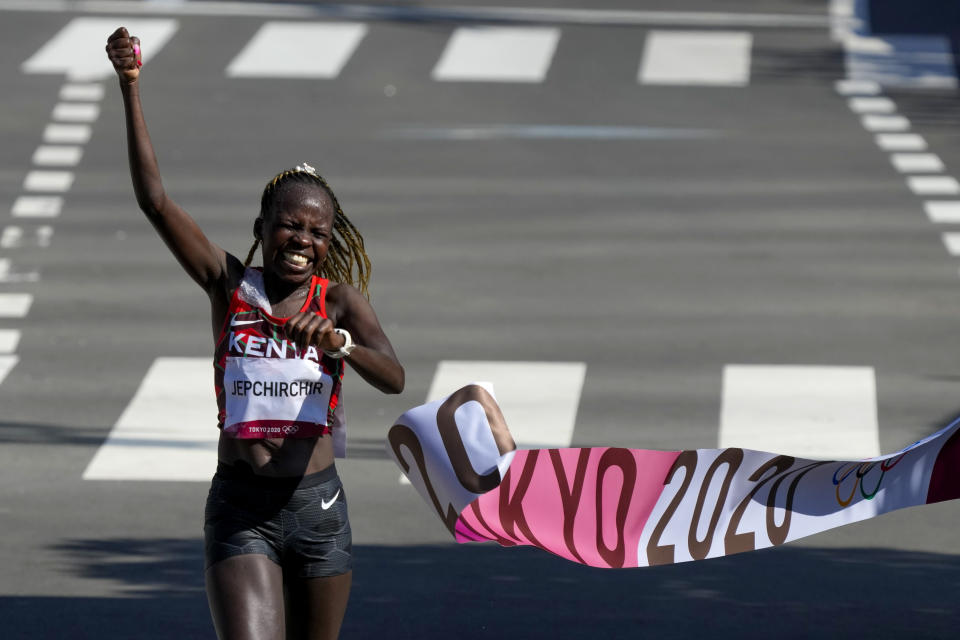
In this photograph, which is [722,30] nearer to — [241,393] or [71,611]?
[71,611]

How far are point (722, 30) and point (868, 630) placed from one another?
19056mm

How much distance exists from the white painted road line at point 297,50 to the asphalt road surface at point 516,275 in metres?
0.15

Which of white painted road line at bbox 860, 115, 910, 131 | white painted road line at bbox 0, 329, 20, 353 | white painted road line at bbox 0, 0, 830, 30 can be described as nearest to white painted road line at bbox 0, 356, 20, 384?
white painted road line at bbox 0, 329, 20, 353

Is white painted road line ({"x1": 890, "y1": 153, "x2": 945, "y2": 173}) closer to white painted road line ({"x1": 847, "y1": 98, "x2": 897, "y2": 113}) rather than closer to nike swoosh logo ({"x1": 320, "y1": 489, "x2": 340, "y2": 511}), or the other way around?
white painted road line ({"x1": 847, "y1": 98, "x2": 897, "y2": 113})

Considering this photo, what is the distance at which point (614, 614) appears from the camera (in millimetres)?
10305

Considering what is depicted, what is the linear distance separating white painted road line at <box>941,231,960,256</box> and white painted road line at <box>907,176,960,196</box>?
1473 mm

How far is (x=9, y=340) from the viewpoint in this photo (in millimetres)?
16125

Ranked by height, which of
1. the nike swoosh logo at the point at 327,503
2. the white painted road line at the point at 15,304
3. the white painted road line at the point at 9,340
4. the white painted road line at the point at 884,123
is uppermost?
the nike swoosh logo at the point at 327,503

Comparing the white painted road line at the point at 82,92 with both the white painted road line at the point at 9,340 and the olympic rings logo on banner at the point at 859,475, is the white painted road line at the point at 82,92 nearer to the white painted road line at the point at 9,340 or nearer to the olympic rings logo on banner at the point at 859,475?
the white painted road line at the point at 9,340

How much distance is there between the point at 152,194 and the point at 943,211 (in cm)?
1405

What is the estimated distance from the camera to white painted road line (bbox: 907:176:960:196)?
2067cm

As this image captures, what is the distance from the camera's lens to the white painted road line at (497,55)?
83.7 ft

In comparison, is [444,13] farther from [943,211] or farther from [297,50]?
[943,211]

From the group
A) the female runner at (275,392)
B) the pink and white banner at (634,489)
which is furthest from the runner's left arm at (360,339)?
the pink and white banner at (634,489)
